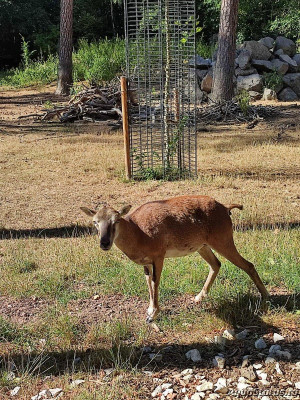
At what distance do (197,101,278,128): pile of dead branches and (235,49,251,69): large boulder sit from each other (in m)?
3.94

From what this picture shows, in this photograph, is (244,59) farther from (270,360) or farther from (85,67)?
→ (270,360)

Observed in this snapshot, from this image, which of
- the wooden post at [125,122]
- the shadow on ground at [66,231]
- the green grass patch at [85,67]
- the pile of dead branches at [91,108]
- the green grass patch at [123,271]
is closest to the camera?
the green grass patch at [123,271]

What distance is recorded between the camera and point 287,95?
20016 millimetres

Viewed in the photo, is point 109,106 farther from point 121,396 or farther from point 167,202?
point 121,396

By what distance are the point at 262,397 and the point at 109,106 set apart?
14.3 meters

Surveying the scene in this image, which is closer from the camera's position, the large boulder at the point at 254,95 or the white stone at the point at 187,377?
the white stone at the point at 187,377

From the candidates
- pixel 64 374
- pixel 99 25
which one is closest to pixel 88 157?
pixel 64 374

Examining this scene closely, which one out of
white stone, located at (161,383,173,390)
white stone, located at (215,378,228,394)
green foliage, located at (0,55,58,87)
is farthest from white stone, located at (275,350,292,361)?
green foliage, located at (0,55,58,87)

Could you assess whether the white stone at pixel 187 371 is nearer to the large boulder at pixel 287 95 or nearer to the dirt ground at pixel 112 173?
the dirt ground at pixel 112 173

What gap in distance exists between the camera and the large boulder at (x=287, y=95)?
19969 mm

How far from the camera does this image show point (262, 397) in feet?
11.9

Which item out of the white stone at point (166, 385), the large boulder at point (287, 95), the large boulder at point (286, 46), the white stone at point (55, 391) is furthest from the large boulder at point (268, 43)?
the white stone at point (55, 391)

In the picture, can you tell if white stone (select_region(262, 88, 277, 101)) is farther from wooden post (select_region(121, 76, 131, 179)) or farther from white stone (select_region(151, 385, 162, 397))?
white stone (select_region(151, 385, 162, 397))

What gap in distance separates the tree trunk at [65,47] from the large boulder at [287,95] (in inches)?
332
